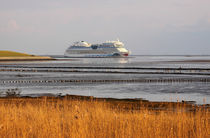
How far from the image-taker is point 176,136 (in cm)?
663

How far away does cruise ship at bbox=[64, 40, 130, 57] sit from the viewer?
18285 centimetres

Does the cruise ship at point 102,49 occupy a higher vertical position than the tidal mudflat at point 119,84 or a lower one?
higher

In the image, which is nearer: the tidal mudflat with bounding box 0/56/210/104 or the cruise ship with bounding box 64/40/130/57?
the tidal mudflat with bounding box 0/56/210/104

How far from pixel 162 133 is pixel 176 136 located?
252 mm

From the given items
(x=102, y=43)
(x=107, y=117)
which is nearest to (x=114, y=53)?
(x=102, y=43)

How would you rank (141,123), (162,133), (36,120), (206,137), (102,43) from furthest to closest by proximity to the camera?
(102,43) < (36,120) < (141,123) < (162,133) < (206,137)

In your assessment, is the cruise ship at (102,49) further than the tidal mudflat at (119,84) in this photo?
Yes

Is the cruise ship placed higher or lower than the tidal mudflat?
higher

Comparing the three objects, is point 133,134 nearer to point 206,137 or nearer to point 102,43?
point 206,137

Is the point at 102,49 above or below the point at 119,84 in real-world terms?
above

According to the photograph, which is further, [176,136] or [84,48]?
[84,48]

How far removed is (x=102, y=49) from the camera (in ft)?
603

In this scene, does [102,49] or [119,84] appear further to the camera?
[102,49]

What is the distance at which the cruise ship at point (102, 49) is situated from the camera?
182850 mm
